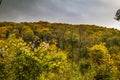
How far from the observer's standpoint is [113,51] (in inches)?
6973

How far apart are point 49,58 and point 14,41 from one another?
4.75 m

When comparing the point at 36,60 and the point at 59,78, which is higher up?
the point at 36,60

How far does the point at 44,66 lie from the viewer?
34531 mm

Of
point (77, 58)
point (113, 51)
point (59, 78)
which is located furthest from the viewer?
point (77, 58)

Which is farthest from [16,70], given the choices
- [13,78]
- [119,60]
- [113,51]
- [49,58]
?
[113,51]

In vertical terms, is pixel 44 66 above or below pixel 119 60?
above

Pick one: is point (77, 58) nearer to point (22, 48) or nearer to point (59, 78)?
point (59, 78)

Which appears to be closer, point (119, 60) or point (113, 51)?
point (119, 60)

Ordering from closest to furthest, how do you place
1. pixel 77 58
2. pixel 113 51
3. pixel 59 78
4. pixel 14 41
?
1. pixel 14 41
2. pixel 59 78
3. pixel 113 51
4. pixel 77 58

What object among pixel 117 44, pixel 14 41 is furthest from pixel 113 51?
pixel 14 41

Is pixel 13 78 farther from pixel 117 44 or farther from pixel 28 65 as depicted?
pixel 117 44

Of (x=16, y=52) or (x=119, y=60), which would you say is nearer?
(x=16, y=52)

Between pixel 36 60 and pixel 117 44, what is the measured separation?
167475mm

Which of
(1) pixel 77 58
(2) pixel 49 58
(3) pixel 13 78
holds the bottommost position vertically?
(1) pixel 77 58
